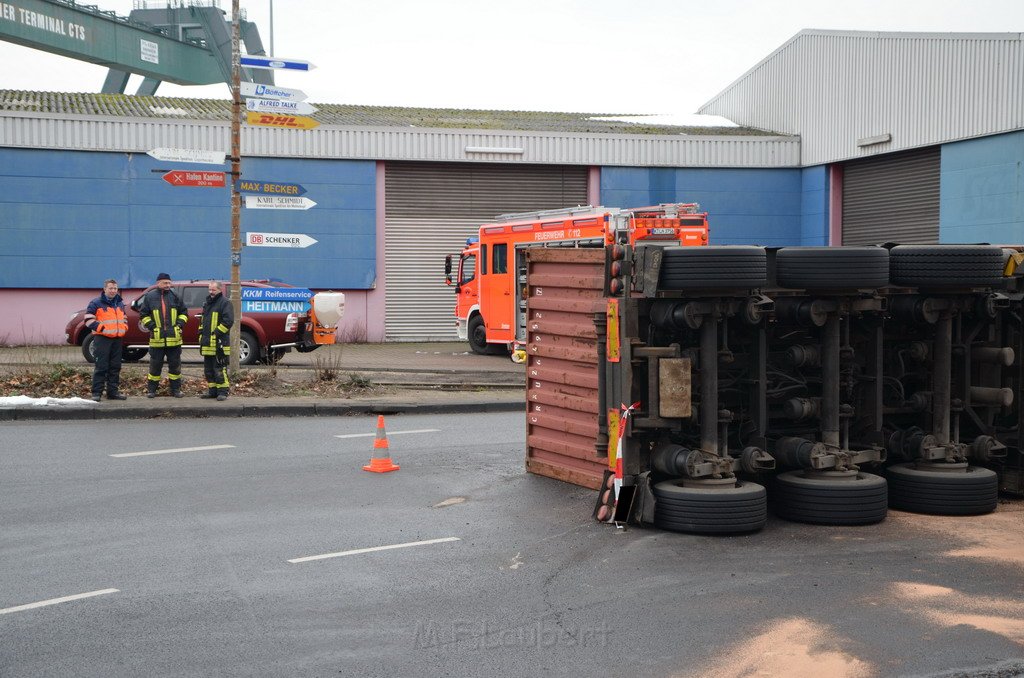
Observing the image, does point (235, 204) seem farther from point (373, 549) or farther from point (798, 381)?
point (798, 381)

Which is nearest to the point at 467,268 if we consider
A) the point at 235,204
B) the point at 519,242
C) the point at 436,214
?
the point at 519,242

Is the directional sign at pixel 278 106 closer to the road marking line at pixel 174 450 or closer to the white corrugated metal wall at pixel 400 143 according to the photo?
the road marking line at pixel 174 450

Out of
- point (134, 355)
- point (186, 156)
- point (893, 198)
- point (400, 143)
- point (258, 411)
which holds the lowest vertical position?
point (258, 411)

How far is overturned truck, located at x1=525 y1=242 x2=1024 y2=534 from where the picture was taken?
28.5 ft

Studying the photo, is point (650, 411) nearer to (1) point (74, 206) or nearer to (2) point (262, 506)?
(2) point (262, 506)

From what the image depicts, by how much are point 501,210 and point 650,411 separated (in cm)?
2550

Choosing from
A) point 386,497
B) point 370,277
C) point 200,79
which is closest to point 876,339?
point 386,497

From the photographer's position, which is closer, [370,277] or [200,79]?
[370,277]

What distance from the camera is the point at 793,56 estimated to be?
114 feet

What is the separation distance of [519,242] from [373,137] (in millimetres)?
9197

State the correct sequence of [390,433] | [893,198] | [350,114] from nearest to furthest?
[390,433] → [893,198] → [350,114]

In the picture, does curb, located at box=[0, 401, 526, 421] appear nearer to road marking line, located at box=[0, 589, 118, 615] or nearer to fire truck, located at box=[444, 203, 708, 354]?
fire truck, located at box=[444, 203, 708, 354]

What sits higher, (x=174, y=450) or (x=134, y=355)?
(x=134, y=355)

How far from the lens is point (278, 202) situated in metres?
18.2
